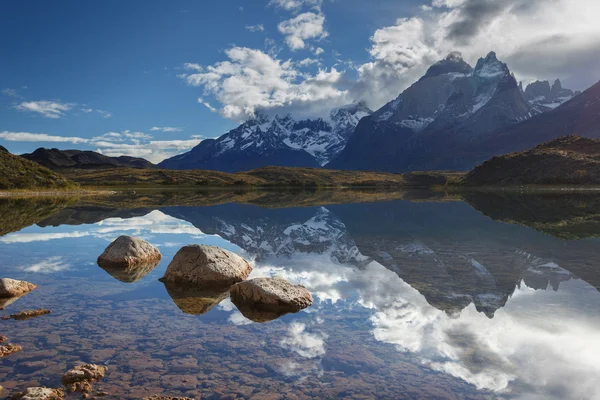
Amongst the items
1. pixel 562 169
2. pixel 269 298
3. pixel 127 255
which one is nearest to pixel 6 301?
pixel 127 255

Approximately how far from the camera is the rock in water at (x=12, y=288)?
1730cm

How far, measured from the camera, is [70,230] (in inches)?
1623

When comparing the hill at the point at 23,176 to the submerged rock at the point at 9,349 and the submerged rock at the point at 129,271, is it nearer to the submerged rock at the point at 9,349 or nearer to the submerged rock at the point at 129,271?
the submerged rock at the point at 129,271

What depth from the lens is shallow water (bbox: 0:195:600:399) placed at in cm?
1047

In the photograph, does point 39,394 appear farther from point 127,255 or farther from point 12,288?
point 127,255

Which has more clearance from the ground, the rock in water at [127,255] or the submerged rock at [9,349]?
the rock in water at [127,255]

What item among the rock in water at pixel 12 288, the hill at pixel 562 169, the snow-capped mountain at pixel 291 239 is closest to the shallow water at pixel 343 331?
the rock in water at pixel 12 288

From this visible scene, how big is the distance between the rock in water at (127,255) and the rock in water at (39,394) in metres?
15.6

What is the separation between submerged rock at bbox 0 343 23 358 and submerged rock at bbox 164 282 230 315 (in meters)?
5.59

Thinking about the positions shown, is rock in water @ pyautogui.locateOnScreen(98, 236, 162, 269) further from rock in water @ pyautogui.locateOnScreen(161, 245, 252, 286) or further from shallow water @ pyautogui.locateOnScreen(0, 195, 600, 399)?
rock in water @ pyautogui.locateOnScreen(161, 245, 252, 286)

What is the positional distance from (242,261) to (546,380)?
15.4 metres

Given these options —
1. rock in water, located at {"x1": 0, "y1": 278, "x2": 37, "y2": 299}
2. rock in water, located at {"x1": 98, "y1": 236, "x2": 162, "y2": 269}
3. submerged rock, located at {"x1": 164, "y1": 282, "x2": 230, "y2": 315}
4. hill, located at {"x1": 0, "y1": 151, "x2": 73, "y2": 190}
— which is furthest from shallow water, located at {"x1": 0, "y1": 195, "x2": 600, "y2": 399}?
hill, located at {"x1": 0, "y1": 151, "x2": 73, "y2": 190}

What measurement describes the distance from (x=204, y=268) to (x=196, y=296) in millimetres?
2256

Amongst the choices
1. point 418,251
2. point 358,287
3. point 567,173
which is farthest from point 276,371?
point 567,173
